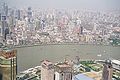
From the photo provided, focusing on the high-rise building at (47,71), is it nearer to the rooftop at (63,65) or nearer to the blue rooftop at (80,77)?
the rooftop at (63,65)

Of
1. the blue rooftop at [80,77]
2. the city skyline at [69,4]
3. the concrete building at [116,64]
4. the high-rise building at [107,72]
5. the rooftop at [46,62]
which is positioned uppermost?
the city skyline at [69,4]

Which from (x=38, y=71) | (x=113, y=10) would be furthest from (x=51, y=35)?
(x=113, y=10)

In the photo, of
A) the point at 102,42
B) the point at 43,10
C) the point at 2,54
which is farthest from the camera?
the point at 102,42

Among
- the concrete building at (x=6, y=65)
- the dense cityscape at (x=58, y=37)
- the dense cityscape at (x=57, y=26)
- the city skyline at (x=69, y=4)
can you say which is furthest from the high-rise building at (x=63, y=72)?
the city skyline at (x=69, y=4)

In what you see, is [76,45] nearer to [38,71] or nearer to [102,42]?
[102,42]

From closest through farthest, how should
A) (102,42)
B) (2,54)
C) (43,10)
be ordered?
(2,54)
(43,10)
(102,42)

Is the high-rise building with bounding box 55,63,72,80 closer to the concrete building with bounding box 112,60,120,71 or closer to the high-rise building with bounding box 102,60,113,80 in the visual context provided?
the high-rise building with bounding box 102,60,113,80

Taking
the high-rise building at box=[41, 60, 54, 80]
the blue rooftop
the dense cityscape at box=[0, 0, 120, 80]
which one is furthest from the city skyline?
the blue rooftop

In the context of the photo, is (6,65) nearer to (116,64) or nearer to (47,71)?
(47,71)

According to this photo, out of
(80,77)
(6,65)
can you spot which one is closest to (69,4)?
(80,77)
